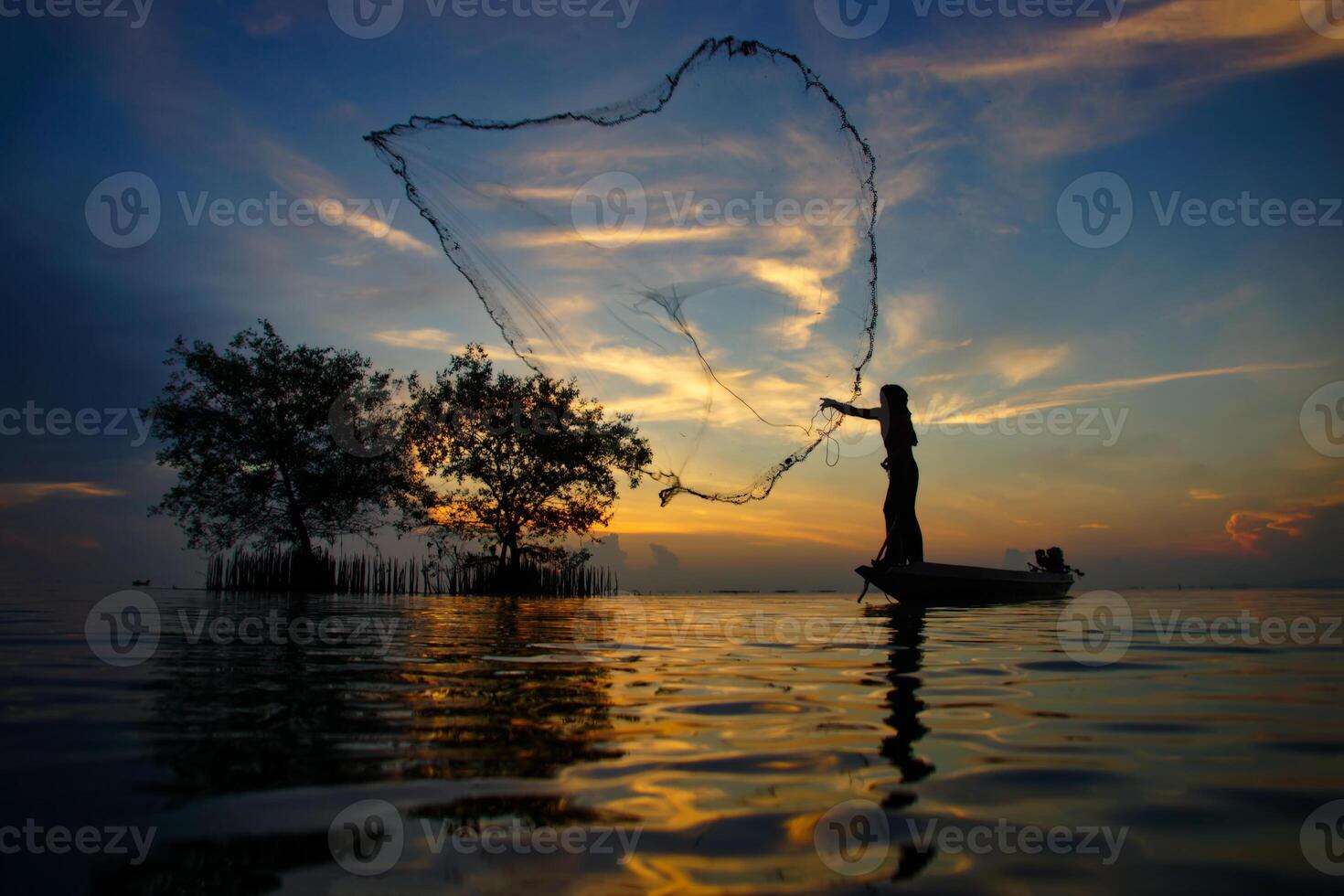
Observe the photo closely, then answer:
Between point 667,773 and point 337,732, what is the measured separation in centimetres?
205

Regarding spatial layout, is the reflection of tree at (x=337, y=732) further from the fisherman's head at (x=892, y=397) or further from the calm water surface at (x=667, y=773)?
the fisherman's head at (x=892, y=397)

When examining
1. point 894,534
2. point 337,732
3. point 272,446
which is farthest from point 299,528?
point 337,732

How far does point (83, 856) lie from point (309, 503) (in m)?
46.0

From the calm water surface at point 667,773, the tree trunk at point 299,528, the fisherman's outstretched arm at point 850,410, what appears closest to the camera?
the calm water surface at point 667,773

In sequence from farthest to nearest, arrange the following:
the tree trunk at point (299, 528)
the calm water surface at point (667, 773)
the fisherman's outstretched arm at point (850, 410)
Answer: the tree trunk at point (299, 528)
the fisherman's outstretched arm at point (850, 410)
the calm water surface at point (667, 773)

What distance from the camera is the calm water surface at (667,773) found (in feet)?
8.84

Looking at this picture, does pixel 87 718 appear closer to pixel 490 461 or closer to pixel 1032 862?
pixel 1032 862

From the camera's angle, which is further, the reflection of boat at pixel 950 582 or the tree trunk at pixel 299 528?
the tree trunk at pixel 299 528

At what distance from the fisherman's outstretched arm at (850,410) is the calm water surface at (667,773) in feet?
41.5

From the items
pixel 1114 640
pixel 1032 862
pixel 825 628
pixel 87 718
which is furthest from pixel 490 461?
pixel 1032 862

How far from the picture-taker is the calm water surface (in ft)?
8.84

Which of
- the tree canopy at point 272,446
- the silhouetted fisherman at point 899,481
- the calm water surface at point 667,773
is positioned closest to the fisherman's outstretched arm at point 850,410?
the silhouetted fisherman at point 899,481

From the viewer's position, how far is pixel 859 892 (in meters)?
2.49

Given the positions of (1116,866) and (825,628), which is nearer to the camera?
(1116,866)
